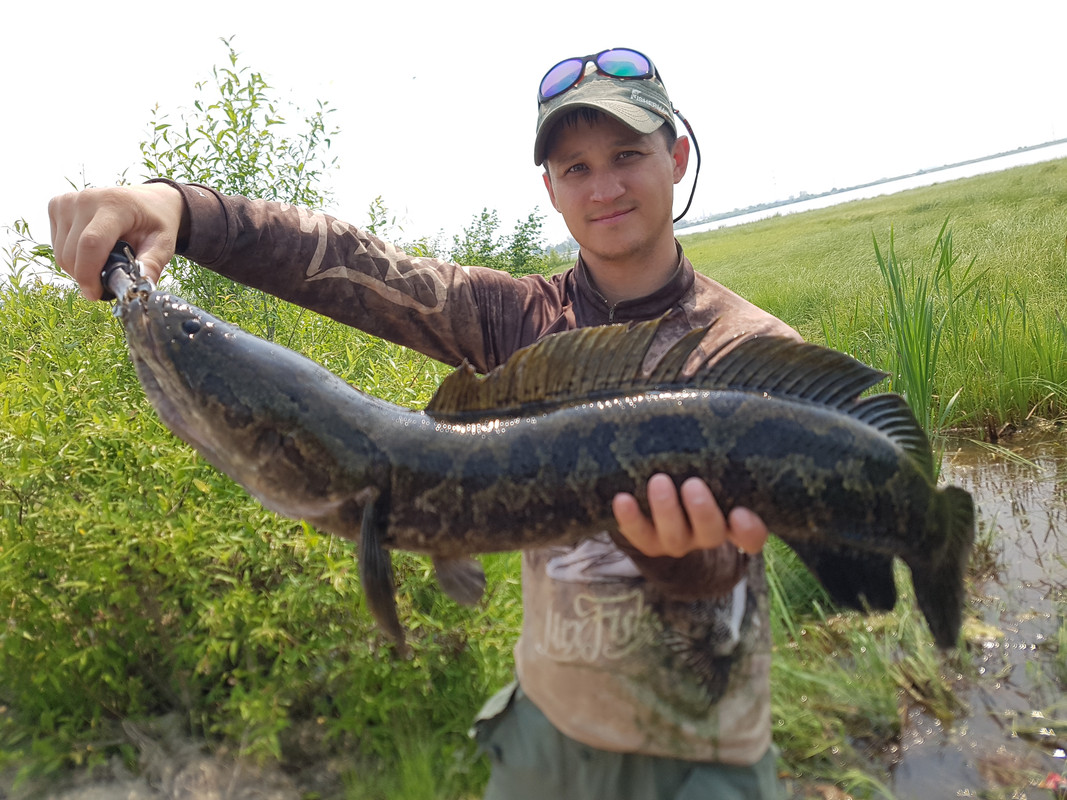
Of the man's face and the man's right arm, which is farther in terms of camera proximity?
the man's face

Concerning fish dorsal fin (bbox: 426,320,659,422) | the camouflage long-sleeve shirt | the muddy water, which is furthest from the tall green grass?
fish dorsal fin (bbox: 426,320,659,422)

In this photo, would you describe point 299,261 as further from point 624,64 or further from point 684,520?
point 684,520

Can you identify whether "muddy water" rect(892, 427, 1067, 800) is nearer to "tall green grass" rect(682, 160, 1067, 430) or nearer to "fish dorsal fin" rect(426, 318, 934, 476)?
"tall green grass" rect(682, 160, 1067, 430)

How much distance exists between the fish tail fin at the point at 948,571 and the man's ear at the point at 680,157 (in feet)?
5.83

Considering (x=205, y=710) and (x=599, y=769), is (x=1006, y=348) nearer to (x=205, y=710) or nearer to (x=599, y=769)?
(x=599, y=769)

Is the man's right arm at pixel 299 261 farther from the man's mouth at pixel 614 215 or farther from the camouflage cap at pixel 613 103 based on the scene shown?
the camouflage cap at pixel 613 103

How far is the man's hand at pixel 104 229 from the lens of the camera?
1996 mm

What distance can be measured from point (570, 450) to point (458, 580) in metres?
0.55

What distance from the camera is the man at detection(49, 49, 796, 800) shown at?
2109mm

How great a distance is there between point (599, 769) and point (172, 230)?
7.63ft

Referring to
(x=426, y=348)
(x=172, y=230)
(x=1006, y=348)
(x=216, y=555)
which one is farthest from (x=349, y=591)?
(x=1006, y=348)

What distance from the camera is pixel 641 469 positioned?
1853mm

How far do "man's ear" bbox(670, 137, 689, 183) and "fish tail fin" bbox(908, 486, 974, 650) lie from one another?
178cm

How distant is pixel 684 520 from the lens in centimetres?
186
